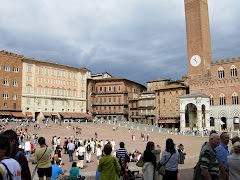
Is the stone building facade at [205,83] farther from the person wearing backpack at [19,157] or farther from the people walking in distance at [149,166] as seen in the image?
the person wearing backpack at [19,157]

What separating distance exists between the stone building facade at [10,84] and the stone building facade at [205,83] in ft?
125

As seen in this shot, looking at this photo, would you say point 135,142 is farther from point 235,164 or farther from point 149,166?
point 235,164

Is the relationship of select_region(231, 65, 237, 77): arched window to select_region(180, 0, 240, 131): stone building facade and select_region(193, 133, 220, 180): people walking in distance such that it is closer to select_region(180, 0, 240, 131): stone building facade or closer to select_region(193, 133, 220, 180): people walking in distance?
select_region(180, 0, 240, 131): stone building facade

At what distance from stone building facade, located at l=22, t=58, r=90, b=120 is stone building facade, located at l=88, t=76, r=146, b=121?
15.1 ft

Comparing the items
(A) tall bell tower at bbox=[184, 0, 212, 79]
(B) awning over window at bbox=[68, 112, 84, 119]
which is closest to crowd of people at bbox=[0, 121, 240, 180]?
(A) tall bell tower at bbox=[184, 0, 212, 79]

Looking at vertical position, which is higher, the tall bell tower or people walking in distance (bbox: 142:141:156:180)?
the tall bell tower

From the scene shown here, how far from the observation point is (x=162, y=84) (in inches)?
2753

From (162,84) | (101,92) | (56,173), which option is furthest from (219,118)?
(56,173)

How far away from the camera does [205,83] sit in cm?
5019

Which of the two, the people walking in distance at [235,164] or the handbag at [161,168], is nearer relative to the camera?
the people walking in distance at [235,164]

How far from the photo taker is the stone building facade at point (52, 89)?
5488cm

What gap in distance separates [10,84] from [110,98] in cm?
2905

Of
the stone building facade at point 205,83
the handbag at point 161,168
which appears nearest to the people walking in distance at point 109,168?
the handbag at point 161,168

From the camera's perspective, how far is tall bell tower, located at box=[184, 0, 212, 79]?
51.8 m
